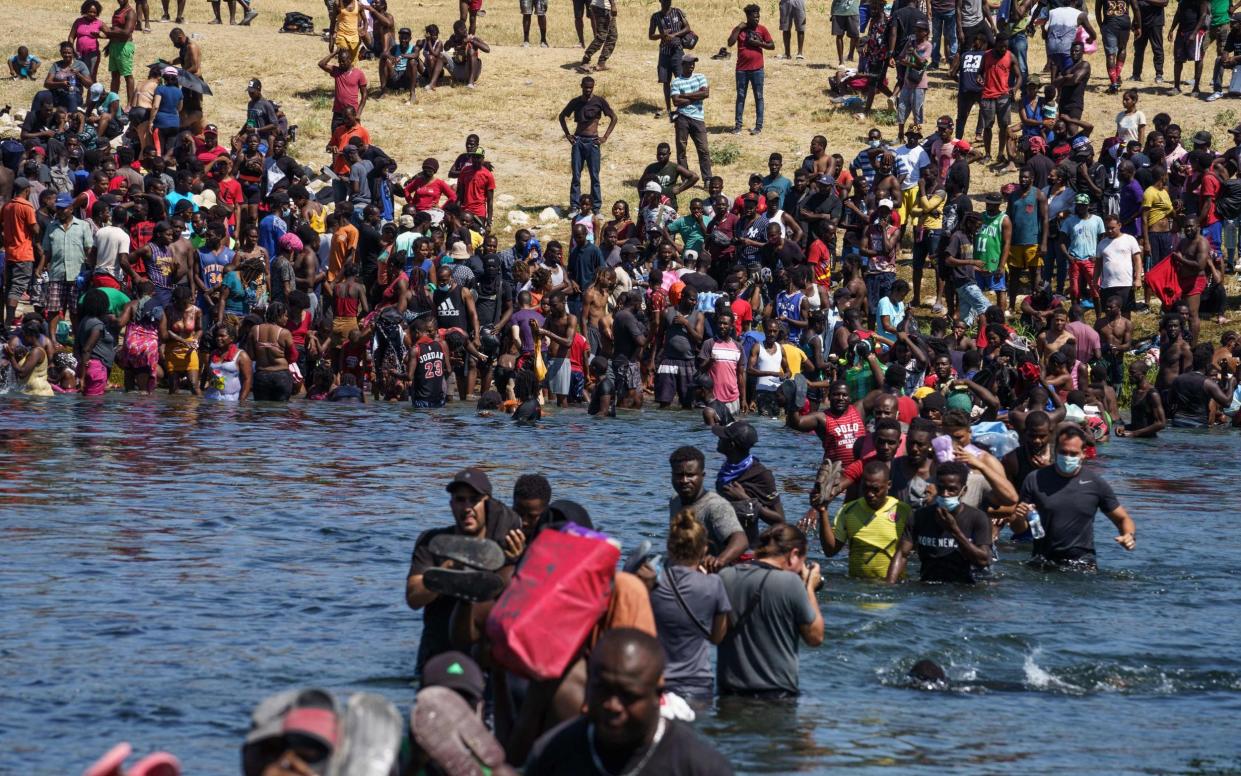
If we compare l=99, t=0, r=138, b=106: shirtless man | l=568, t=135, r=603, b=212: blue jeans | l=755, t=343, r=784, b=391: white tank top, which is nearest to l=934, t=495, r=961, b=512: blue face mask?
l=755, t=343, r=784, b=391: white tank top

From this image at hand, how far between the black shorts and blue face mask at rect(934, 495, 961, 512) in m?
11.6

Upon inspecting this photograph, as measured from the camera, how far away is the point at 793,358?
2212 cm

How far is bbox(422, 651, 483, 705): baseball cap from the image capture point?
18.6ft

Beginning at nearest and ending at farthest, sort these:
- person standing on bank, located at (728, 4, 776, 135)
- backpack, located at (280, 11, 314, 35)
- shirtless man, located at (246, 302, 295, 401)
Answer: shirtless man, located at (246, 302, 295, 401) → person standing on bank, located at (728, 4, 776, 135) → backpack, located at (280, 11, 314, 35)

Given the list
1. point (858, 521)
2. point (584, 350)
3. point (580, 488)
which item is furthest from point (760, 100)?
point (858, 521)

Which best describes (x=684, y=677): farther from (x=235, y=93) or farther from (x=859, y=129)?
(x=235, y=93)

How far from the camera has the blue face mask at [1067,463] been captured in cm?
1293

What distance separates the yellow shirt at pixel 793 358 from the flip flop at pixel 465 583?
15.5m

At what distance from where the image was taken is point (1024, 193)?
24.3 meters

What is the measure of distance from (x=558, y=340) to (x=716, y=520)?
1203 centimetres

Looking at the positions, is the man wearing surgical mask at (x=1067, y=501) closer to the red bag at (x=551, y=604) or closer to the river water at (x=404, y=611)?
the river water at (x=404, y=611)

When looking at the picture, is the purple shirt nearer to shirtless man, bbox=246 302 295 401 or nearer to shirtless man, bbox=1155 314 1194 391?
shirtless man, bbox=246 302 295 401

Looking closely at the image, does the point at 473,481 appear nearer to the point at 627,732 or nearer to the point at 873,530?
the point at 627,732

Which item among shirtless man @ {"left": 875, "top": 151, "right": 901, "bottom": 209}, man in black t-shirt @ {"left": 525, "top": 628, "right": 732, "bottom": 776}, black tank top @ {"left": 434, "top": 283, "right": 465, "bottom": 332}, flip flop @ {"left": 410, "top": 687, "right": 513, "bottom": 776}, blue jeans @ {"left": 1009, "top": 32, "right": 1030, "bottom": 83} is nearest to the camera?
flip flop @ {"left": 410, "top": 687, "right": 513, "bottom": 776}
